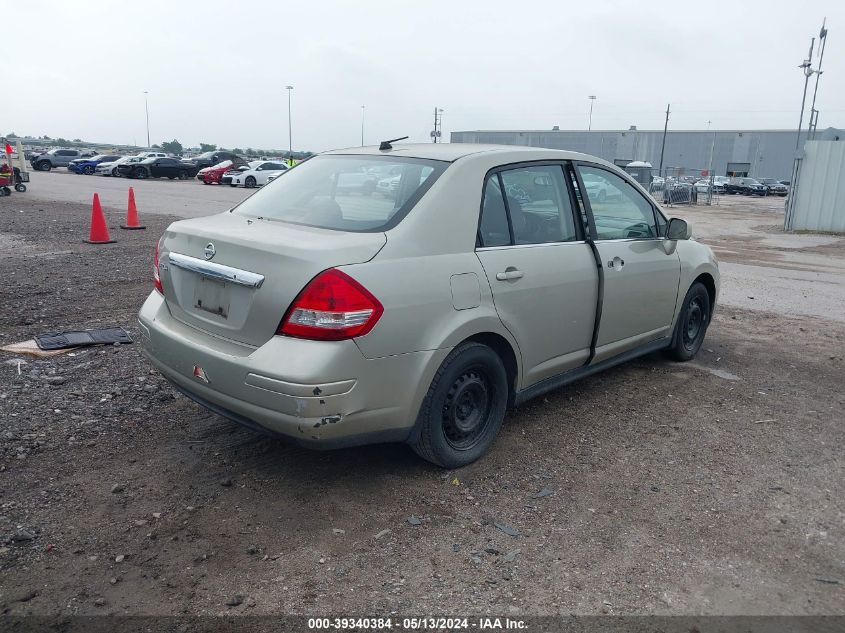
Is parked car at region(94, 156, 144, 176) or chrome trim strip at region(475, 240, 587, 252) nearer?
chrome trim strip at region(475, 240, 587, 252)

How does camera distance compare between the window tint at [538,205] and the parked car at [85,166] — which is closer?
the window tint at [538,205]

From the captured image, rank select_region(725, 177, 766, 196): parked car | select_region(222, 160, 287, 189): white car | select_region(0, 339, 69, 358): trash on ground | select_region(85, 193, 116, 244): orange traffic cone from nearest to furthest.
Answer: select_region(0, 339, 69, 358): trash on ground → select_region(85, 193, 116, 244): orange traffic cone → select_region(222, 160, 287, 189): white car → select_region(725, 177, 766, 196): parked car

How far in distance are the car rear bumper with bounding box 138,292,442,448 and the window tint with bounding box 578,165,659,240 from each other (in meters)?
1.87

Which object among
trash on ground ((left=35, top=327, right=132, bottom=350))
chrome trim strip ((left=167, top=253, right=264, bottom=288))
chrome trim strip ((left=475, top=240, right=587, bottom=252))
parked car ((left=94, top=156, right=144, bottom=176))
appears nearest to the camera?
chrome trim strip ((left=167, top=253, right=264, bottom=288))

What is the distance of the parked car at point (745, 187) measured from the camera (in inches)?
2156

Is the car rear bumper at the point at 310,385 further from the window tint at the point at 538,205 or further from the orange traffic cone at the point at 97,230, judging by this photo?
the orange traffic cone at the point at 97,230

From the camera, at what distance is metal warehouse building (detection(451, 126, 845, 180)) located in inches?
3174

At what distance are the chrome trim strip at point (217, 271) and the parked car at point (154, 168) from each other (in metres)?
38.5

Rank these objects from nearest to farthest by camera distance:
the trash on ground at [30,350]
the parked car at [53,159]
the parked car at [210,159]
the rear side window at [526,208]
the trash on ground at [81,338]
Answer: the rear side window at [526,208], the trash on ground at [30,350], the trash on ground at [81,338], the parked car at [210,159], the parked car at [53,159]

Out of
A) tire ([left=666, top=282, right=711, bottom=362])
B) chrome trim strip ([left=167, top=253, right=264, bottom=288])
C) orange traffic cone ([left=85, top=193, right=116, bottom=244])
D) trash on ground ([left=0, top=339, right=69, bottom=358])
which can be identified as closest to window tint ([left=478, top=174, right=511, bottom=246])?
chrome trim strip ([left=167, top=253, right=264, bottom=288])

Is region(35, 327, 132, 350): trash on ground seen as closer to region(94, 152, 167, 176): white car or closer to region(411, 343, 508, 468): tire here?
region(411, 343, 508, 468): tire

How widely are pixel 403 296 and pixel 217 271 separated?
0.95 meters

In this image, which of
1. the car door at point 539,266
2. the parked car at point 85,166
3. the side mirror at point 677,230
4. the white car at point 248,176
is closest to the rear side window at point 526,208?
the car door at point 539,266

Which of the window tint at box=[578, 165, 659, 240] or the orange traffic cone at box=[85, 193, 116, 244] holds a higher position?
the window tint at box=[578, 165, 659, 240]
